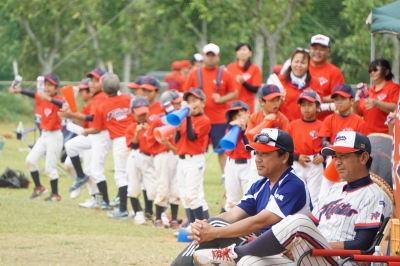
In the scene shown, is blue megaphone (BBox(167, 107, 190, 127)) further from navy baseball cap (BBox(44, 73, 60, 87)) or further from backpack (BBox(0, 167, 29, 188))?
backpack (BBox(0, 167, 29, 188))

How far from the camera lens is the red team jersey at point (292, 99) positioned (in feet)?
24.3

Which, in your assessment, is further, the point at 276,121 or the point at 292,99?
the point at 292,99

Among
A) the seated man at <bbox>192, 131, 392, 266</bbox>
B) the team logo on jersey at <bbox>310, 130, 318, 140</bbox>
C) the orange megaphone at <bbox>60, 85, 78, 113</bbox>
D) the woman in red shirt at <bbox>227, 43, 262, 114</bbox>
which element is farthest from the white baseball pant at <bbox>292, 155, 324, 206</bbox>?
the orange megaphone at <bbox>60, 85, 78, 113</bbox>

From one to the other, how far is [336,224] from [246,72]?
5.82m

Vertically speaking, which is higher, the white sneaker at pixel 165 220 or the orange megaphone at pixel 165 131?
the orange megaphone at pixel 165 131

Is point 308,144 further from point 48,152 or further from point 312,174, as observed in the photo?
point 48,152

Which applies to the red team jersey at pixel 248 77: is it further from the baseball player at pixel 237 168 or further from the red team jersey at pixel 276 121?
the red team jersey at pixel 276 121

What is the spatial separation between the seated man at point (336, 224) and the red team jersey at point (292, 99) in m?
2.98

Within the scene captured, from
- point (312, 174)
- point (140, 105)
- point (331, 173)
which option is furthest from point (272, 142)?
point (140, 105)

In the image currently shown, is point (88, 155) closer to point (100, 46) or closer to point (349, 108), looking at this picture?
point (349, 108)

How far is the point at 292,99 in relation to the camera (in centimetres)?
741

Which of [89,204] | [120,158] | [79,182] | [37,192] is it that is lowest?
[89,204]

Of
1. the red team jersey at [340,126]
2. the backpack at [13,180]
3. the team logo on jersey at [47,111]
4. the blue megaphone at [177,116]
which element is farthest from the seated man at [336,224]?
the backpack at [13,180]

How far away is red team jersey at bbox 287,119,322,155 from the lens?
6.77m
